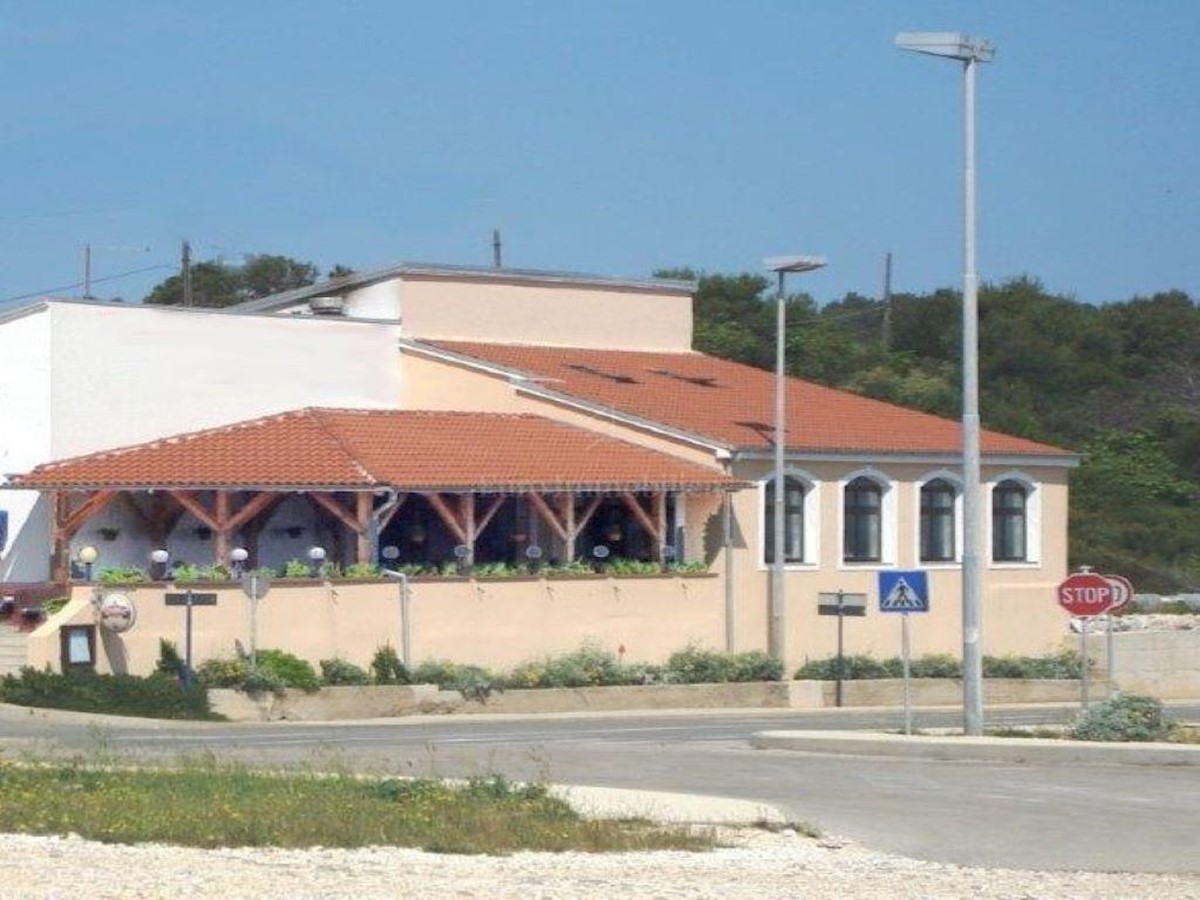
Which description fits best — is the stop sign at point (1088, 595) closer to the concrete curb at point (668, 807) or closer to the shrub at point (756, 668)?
the concrete curb at point (668, 807)

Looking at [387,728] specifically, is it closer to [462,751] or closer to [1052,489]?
[462,751]

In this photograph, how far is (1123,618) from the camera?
54.0 meters

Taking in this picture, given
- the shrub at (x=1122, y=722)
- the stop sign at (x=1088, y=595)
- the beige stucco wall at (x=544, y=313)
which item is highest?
the beige stucco wall at (x=544, y=313)

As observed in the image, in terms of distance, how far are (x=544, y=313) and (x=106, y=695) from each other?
63.0 ft

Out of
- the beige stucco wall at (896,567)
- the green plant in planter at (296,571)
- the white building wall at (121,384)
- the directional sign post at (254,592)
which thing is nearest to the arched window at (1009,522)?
the beige stucco wall at (896,567)

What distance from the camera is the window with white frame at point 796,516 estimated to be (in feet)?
151

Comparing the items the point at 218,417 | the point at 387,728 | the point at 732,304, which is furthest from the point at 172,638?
the point at 732,304

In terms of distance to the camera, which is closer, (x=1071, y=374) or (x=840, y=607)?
(x=840, y=607)

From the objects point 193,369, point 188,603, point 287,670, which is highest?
point 193,369

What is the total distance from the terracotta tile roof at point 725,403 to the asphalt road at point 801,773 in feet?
37.8

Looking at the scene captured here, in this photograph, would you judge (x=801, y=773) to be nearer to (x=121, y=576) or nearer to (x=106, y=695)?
(x=106, y=695)

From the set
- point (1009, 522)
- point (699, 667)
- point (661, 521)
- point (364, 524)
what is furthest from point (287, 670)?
point (1009, 522)

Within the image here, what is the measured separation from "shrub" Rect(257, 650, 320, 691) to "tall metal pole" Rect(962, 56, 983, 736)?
12764 mm

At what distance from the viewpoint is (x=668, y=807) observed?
19.5 m
